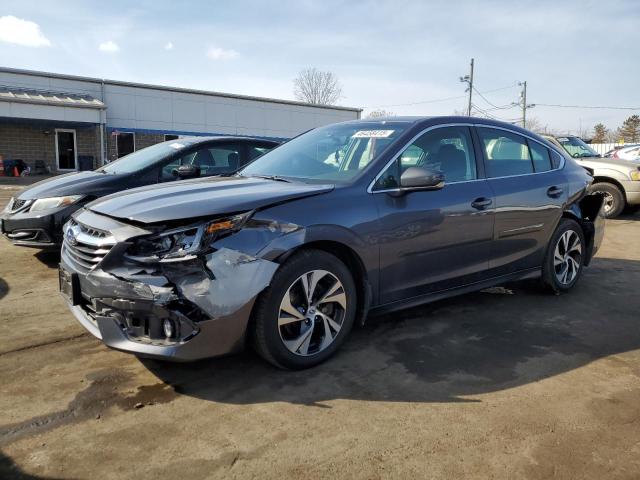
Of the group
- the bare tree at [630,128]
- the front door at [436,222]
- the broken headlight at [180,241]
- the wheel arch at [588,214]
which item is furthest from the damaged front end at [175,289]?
Result: the bare tree at [630,128]

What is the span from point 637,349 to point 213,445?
3.06 meters

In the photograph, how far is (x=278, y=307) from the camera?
300 cm

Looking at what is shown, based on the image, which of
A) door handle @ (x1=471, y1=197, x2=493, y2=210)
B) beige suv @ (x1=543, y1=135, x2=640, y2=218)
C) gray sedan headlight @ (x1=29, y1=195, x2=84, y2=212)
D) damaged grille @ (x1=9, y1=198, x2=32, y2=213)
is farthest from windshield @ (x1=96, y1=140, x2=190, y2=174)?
beige suv @ (x1=543, y1=135, x2=640, y2=218)

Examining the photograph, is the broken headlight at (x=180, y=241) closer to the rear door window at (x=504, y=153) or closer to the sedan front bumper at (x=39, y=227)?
the rear door window at (x=504, y=153)

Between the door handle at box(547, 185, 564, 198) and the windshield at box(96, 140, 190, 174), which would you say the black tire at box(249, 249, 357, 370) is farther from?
the windshield at box(96, 140, 190, 174)

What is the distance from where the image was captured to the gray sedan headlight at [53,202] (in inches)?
221

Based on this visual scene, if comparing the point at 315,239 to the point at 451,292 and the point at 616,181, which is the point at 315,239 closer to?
the point at 451,292

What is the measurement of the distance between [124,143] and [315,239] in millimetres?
24982

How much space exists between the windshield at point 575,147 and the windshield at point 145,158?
872cm

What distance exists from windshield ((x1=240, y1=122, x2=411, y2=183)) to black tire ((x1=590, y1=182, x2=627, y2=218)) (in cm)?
839

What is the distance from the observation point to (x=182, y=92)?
2662cm

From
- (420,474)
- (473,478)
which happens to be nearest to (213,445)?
(420,474)

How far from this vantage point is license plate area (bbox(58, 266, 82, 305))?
310cm

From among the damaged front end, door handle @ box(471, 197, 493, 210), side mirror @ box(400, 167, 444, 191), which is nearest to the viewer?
the damaged front end
